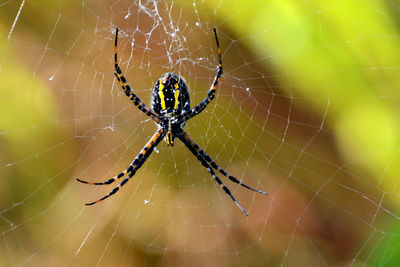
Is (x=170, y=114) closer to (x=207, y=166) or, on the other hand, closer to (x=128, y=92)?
(x=128, y=92)

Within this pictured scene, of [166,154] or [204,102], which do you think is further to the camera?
[166,154]

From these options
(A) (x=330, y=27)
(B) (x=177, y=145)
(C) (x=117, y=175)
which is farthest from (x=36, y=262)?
(A) (x=330, y=27)

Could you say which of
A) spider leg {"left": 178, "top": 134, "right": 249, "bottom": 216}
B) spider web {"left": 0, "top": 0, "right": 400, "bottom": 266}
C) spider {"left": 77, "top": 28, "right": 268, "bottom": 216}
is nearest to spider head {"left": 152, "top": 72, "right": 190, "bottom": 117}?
spider {"left": 77, "top": 28, "right": 268, "bottom": 216}

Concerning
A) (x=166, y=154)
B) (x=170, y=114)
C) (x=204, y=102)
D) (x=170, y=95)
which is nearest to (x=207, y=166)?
(x=166, y=154)

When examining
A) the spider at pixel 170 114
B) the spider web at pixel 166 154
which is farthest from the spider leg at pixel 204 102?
the spider web at pixel 166 154

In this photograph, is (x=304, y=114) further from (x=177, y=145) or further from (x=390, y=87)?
(x=177, y=145)

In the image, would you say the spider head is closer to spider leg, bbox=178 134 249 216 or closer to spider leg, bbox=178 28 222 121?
spider leg, bbox=178 28 222 121

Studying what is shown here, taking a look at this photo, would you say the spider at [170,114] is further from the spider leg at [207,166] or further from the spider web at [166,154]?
the spider web at [166,154]
